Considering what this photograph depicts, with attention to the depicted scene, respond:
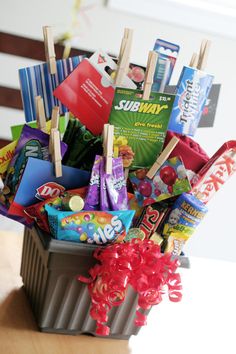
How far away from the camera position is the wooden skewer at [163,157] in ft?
2.78

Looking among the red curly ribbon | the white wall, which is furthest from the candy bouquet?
the white wall

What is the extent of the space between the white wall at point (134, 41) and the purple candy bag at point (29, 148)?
2.72ft

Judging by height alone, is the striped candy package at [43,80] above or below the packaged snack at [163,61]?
below

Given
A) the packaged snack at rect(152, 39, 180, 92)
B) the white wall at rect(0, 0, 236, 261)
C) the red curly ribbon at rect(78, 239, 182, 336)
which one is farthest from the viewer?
the white wall at rect(0, 0, 236, 261)

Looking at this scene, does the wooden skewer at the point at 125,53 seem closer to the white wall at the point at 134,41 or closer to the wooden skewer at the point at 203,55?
the wooden skewer at the point at 203,55

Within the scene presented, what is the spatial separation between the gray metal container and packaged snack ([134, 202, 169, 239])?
0.25ft

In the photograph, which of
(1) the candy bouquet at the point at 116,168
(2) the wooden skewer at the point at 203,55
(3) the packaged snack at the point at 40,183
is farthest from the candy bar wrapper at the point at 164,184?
(2) the wooden skewer at the point at 203,55

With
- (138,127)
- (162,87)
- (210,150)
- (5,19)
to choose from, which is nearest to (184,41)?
(210,150)

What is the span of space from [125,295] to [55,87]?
1.37ft

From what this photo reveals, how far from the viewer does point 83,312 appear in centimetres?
84

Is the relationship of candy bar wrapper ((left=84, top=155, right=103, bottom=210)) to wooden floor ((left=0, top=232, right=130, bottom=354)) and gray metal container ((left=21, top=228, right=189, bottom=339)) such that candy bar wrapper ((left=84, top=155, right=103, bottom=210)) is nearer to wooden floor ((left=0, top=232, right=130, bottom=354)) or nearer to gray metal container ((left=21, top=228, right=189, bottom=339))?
gray metal container ((left=21, top=228, right=189, bottom=339))

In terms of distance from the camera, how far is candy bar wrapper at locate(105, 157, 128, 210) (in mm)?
823

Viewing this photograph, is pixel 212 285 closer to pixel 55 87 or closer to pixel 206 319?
pixel 206 319

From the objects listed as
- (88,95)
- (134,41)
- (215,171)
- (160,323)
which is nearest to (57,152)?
(88,95)
